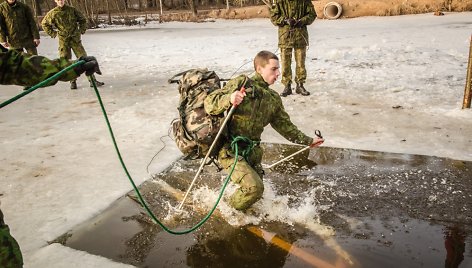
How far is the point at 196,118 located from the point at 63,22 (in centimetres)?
661

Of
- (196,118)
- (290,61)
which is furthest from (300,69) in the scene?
(196,118)

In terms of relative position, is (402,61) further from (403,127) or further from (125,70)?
(125,70)

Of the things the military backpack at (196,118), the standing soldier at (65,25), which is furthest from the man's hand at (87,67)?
the standing soldier at (65,25)

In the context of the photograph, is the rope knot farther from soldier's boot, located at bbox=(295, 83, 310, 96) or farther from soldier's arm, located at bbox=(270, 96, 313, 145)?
soldier's boot, located at bbox=(295, 83, 310, 96)

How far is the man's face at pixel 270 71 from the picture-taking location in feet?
11.5

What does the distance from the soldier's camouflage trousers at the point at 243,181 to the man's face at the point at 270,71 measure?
75 centimetres

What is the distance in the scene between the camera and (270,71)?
3.53 m

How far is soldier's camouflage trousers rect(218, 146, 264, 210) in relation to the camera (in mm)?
3377

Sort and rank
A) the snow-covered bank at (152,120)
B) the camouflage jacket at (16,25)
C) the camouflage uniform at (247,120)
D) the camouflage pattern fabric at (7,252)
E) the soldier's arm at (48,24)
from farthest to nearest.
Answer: the soldier's arm at (48,24) < the camouflage jacket at (16,25) < the snow-covered bank at (152,120) < the camouflage uniform at (247,120) < the camouflage pattern fabric at (7,252)

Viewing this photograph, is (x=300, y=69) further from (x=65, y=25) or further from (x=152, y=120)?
(x=65, y=25)

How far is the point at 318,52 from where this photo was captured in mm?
12289

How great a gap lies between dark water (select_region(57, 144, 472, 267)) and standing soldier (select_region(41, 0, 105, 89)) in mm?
5699

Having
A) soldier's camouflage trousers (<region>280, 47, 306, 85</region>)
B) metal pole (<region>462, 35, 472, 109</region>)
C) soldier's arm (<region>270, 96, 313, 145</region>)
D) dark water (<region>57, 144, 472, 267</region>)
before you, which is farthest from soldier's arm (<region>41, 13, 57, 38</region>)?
metal pole (<region>462, 35, 472, 109</region>)

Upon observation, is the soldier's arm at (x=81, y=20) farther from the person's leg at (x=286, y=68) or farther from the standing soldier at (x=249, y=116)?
the standing soldier at (x=249, y=116)
